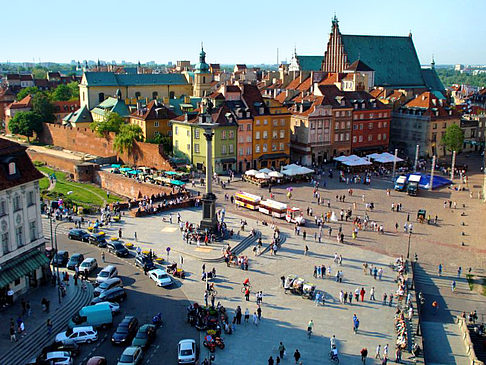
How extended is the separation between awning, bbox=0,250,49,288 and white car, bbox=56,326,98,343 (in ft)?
17.4

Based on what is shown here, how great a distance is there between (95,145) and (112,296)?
55.9m

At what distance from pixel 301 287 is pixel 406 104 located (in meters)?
61.4

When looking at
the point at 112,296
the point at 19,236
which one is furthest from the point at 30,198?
the point at 112,296

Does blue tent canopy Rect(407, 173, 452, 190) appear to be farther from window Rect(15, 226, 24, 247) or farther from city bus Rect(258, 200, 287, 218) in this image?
window Rect(15, 226, 24, 247)

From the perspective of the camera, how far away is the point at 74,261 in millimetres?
40188

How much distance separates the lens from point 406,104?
89.7 m

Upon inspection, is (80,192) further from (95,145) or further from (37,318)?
(37,318)

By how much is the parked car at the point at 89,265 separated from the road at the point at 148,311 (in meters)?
0.57

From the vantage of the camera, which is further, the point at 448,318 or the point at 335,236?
the point at 335,236

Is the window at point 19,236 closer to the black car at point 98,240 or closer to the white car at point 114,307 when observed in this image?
the white car at point 114,307

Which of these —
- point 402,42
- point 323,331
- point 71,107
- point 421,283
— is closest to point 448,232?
point 421,283

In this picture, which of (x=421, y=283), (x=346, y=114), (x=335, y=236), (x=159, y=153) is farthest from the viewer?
(x=346, y=114)

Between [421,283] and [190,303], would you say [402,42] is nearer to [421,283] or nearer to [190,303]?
[421,283]

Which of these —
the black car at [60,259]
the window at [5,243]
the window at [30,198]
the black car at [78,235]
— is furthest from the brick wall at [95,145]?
the window at [5,243]
